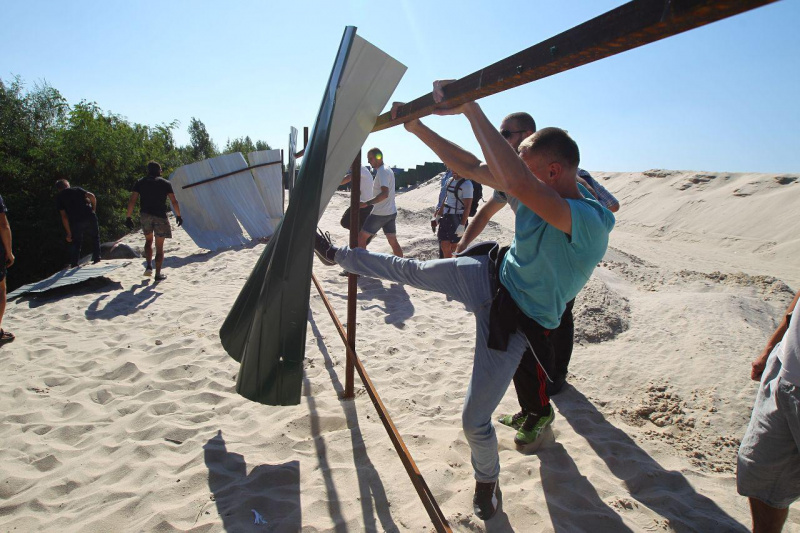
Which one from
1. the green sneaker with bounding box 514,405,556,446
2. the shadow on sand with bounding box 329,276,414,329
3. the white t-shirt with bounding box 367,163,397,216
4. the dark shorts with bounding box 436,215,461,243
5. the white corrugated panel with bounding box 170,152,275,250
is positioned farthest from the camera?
the white corrugated panel with bounding box 170,152,275,250

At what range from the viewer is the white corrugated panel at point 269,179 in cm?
1015

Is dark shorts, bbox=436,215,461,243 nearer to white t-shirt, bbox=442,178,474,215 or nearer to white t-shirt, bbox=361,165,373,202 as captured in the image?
white t-shirt, bbox=442,178,474,215

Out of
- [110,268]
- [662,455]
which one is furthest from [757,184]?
[110,268]

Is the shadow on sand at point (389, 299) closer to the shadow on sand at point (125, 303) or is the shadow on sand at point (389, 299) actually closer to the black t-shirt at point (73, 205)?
the shadow on sand at point (125, 303)

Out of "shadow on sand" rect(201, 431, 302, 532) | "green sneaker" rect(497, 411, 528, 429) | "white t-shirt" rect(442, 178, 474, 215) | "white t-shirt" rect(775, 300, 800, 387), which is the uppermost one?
"white t-shirt" rect(442, 178, 474, 215)

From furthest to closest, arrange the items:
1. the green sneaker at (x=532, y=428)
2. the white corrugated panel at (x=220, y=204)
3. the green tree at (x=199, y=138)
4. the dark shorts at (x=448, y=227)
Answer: the green tree at (x=199, y=138), the white corrugated panel at (x=220, y=204), the dark shorts at (x=448, y=227), the green sneaker at (x=532, y=428)

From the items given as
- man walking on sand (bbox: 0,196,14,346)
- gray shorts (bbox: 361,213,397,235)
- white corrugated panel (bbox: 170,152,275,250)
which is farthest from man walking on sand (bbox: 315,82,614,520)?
white corrugated panel (bbox: 170,152,275,250)

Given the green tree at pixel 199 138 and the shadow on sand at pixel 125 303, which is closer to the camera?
the shadow on sand at pixel 125 303

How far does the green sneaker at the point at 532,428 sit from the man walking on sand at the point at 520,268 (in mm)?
551

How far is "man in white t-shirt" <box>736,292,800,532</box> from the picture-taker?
1.57 metres

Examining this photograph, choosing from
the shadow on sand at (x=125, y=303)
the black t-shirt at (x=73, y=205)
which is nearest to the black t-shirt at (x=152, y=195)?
the shadow on sand at (x=125, y=303)

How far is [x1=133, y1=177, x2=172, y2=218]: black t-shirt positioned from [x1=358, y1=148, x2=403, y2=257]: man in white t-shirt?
3305 mm

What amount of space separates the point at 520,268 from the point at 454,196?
3860 mm

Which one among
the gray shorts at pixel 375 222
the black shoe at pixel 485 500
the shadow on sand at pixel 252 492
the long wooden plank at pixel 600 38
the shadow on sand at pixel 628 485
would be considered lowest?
the shadow on sand at pixel 628 485
